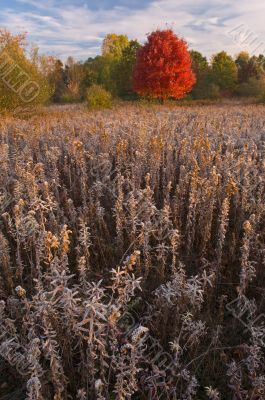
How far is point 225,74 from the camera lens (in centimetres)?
3512

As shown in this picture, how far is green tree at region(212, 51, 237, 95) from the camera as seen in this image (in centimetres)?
3512

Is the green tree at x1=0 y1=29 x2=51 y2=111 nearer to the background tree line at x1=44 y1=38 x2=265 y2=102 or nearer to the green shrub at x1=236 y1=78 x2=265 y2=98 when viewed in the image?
the background tree line at x1=44 y1=38 x2=265 y2=102

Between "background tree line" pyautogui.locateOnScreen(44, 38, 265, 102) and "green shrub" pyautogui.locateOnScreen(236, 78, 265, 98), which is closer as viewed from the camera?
"green shrub" pyautogui.locateOnScreen(236, 78, 265, 98)

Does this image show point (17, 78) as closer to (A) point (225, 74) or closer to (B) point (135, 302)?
(B) point (135, 302)

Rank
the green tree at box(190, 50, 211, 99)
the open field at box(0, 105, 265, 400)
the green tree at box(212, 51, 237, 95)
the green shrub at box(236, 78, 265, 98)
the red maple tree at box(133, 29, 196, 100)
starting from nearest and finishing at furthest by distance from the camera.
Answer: the open field at box(0, 105, 265, 400) < the red maple tree at box(133, 29, 196, 100) < the green shrub at box(236, 78, 265, 98) < the green tree at box(190, 50, 211, 99) < the green tree at box(212, 51, 237, 95)

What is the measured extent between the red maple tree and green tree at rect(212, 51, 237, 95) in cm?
1309

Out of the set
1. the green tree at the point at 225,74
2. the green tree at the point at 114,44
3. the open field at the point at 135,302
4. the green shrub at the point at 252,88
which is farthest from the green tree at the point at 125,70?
the open field at the point at 135,302

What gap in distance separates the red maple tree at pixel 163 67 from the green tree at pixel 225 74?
13.1m

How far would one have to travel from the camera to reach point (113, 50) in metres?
49.0

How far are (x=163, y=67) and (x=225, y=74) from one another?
1534 cm

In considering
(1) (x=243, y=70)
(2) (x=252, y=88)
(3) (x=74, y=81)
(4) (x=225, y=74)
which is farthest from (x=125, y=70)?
(1) (x=243, y=70)

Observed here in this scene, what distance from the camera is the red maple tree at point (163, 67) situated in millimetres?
22094

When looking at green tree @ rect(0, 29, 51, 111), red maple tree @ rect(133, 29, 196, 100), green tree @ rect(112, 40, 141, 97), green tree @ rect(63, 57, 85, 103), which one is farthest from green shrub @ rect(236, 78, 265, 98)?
green tree @ rect(0, 29, 51, 111)

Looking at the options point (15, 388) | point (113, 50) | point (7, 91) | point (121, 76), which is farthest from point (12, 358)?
point (113, 50)
